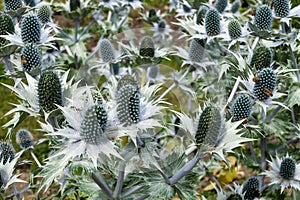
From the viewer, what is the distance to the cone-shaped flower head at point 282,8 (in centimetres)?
257

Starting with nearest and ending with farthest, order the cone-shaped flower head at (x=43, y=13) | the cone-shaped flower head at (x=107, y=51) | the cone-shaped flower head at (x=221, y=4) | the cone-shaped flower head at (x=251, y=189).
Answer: the cone-shaped flower head at (x=251, y=189) < the cone-shaped flower head at (x=107, y=51) < the cone-shaped flower head at (x=43, y=13) < the cone-shaped flower head at (x=221, y=4)

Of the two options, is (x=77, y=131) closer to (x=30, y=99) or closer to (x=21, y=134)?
(x=30, y=99)

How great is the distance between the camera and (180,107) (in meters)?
1.88

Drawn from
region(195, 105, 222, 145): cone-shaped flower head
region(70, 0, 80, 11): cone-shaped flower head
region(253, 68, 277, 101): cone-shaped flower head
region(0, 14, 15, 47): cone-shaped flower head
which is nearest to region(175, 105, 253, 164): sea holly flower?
region(195, 105, 222, 145): cone-shaped flower head

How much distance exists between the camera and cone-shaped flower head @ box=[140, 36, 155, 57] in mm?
2203

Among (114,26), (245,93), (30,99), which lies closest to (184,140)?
(245,93)

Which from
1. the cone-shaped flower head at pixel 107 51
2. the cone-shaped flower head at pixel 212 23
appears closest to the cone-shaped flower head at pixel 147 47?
the cone-shaped flower head at pixel 107 51

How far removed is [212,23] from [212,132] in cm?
103

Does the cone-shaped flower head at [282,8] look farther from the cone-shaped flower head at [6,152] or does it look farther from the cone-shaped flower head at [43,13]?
the cone-shaped flower head at [6,152]

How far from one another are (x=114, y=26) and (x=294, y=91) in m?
1.97

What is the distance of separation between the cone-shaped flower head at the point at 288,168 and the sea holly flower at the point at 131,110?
3.37 feet

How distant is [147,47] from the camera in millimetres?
2209

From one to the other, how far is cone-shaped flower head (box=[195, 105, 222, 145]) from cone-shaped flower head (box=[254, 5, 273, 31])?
3.47 ft

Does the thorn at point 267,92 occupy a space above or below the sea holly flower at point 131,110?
below
